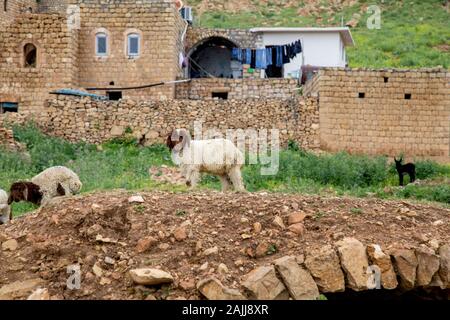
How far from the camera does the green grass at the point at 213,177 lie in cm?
1641

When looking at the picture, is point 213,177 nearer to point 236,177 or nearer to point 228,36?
point 236,177

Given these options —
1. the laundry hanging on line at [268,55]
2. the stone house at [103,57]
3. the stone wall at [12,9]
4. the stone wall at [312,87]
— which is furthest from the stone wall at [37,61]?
the stone wall at [312,87]

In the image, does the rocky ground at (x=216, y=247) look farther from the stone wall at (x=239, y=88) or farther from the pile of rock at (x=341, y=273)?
the stone wall at (x=239, y=88)

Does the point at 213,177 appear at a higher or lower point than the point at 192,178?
lower

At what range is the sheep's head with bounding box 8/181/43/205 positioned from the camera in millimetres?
12305

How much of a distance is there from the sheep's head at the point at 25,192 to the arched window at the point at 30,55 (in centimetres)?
1480

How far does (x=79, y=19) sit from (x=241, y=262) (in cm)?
2013

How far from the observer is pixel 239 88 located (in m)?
27.0

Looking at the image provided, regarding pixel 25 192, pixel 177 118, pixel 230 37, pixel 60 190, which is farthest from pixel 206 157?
pixel 230 37

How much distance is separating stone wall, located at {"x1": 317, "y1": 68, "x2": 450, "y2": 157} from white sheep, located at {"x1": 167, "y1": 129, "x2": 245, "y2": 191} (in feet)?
34.2

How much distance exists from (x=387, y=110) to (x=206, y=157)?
1157cm
